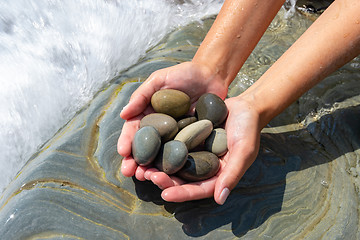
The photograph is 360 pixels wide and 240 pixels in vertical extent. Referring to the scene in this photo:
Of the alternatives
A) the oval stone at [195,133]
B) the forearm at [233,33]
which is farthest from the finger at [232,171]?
the forearm at [233,33]

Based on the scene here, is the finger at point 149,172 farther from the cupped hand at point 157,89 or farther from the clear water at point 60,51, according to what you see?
the clear water at point 60,51

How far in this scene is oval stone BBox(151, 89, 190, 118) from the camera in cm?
211

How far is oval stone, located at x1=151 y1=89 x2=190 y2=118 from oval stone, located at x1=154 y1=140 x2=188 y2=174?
0.30 meters

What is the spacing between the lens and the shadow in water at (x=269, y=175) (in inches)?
75.0

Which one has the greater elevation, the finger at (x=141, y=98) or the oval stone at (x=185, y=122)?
the finger at (x=141, y=98)

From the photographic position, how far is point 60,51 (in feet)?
11.9

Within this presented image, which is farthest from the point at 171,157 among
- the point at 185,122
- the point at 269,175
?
the point at 269,175

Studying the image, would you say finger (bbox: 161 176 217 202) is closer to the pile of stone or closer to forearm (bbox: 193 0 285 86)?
the pile of stone

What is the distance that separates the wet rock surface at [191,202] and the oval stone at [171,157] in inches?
8.7

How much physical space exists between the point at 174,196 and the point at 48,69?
7.86 feet

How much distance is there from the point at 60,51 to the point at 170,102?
212 cm

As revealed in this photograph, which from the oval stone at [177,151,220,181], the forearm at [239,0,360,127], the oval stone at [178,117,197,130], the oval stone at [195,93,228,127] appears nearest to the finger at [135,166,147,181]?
the oval stone at [177,151,220,181]

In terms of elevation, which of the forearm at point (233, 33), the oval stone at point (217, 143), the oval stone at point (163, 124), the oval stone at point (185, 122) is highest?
the forearm at point (233, 33)

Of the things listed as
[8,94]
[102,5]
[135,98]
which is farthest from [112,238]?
[102,5]
